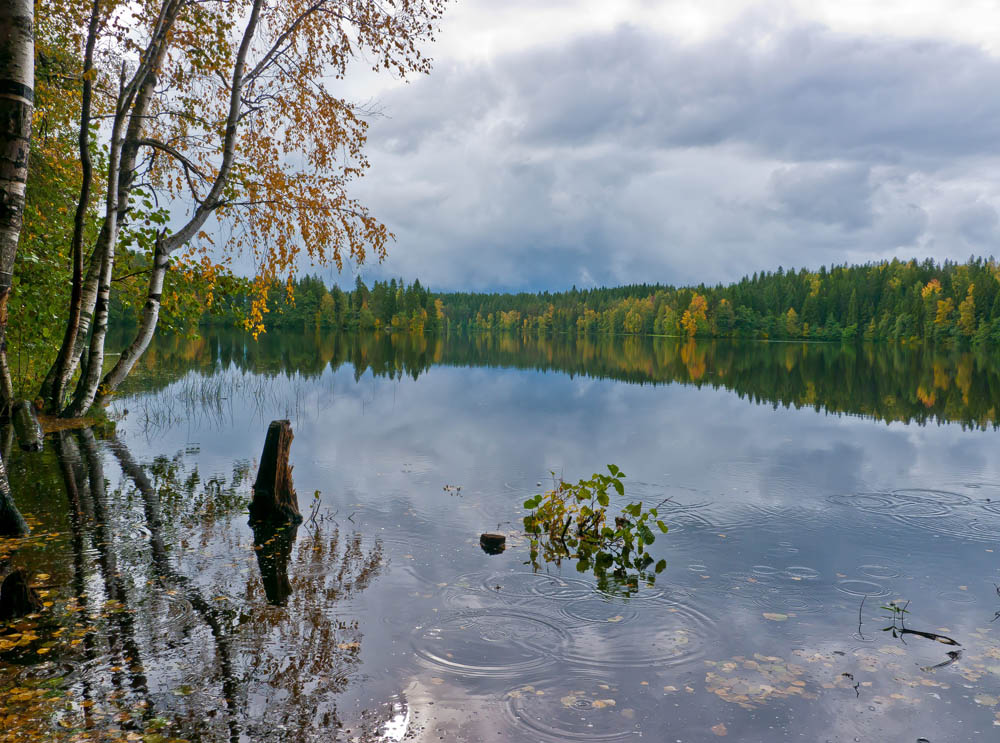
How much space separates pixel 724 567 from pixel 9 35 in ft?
35.1

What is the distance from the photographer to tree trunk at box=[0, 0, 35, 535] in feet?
21.8

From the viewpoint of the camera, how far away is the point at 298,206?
1645 centimetres

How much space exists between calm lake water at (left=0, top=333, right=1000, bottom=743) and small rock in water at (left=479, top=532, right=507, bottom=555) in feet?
0.50

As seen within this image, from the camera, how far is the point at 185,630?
670 cm

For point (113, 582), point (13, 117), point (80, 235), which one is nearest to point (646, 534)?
point (113, 582)

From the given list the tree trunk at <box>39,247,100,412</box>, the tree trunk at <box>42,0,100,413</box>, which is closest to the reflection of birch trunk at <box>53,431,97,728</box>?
the tree trunk at <box>42,0,100,413</box>

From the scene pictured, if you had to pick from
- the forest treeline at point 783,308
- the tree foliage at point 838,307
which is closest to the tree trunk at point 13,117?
the forest treeline at point 783,308

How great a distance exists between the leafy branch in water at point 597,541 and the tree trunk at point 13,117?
720cm

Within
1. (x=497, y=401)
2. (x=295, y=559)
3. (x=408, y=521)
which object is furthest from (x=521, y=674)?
(x=497, y=401)

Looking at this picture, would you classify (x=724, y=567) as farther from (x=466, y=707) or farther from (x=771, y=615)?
(x=466, y=707)

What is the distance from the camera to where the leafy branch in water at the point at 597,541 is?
9.39 meters

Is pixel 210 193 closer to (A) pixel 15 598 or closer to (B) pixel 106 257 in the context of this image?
(B) pixel 106 257

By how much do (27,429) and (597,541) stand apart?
41.3 feet

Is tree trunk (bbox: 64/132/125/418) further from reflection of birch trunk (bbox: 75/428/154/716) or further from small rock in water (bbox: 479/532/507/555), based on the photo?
small rock in water (bbox: 479/532/507/555)
